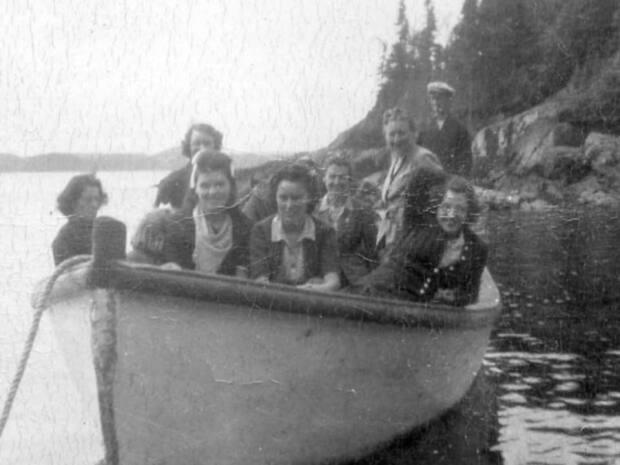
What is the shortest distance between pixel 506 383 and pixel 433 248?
2.32 m

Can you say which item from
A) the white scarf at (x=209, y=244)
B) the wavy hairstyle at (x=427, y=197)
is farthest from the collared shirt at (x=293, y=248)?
the wavy hairstyle at (x=427, y=197)

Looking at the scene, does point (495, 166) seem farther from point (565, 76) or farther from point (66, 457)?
point (66, 457)

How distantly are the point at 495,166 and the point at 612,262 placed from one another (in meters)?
22.3

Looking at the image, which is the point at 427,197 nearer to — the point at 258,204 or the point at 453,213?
the point at 453,213

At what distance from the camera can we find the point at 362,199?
6.04 metres

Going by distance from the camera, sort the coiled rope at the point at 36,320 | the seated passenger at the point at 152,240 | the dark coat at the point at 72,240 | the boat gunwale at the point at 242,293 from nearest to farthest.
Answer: the boat gunwale at the point at 242,293
the coiled rope at the point at 36,320
the seated passenger at the point at 152,240
the dark coat at the point at 72,240

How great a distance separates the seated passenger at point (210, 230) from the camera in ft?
15.6

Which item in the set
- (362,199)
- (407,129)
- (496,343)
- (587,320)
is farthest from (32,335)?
(587,320)

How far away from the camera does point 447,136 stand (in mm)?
7203

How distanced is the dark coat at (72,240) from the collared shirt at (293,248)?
1232mm

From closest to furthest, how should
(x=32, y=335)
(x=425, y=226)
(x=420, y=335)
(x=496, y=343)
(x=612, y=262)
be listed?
1. (x=32, y=335)
2. (x=420, y=335)
3. (x=425, y=226)
4. (x=496, y=343)
5. (x=612, y=262)

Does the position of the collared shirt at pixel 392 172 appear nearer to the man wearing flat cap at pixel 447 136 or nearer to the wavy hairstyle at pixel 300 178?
the man wearing flat cap at pixel 447 136

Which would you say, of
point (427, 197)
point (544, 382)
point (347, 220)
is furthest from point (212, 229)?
point (544, 382)

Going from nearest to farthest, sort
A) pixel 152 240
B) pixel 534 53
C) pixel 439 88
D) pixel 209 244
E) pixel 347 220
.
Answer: pixel 209 244 < pixel 152 240 < pixel 347 220 < pixel 439 88 < pixel 534 53
